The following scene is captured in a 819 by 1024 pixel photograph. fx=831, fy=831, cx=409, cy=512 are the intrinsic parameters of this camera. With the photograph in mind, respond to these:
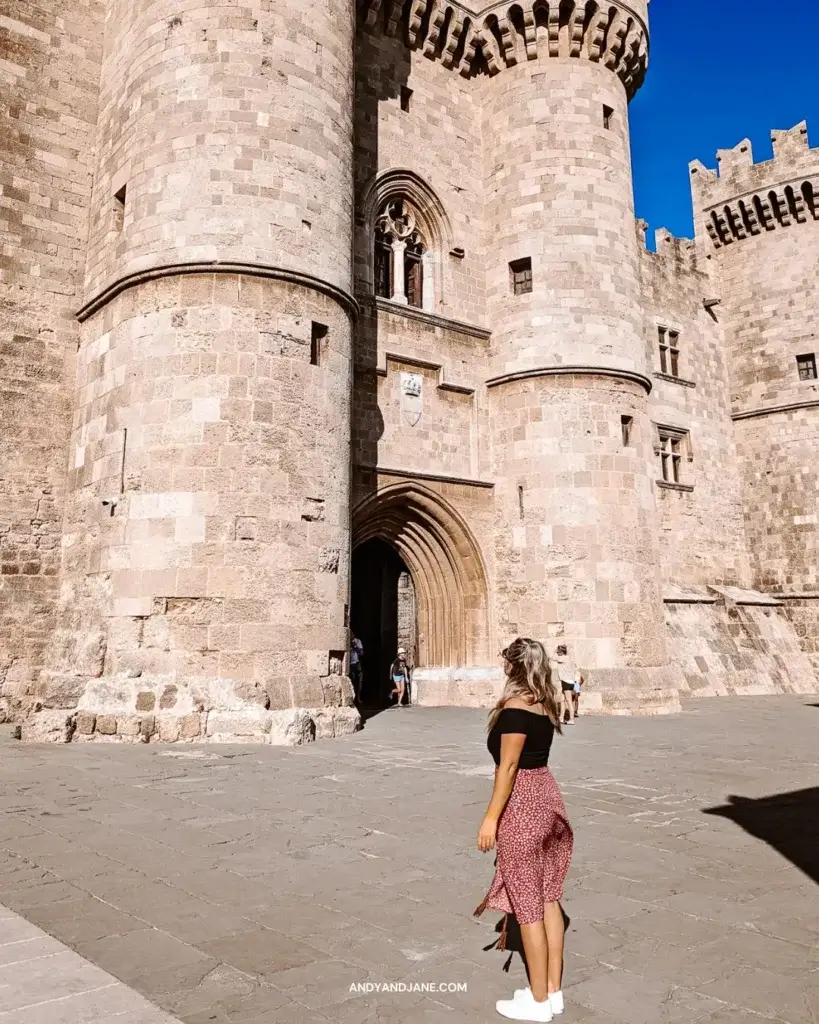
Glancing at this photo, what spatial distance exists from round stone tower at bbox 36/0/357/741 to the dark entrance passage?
780 cm

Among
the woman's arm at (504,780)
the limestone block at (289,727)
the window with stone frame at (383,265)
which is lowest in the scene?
the limestone block at (289,727)

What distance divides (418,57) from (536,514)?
29.2ft

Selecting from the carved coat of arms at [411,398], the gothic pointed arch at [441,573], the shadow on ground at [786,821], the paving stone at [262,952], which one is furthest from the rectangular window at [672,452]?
the paving stone at [262,952]

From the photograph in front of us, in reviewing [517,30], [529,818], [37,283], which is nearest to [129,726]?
[37,283]

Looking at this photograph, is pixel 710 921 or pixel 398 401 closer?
pixel 710 921

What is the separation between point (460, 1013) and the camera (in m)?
2.74

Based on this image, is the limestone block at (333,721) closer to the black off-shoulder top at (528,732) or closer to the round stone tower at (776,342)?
the black off-shoulder top at (528,732)

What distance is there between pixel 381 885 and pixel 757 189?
23.2m

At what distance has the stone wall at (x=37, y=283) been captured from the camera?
11.0m

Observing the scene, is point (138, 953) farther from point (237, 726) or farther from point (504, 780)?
point (237, 726)

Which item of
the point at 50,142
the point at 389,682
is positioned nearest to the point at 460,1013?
the point at 50,142

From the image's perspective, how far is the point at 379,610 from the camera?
18.5 metres

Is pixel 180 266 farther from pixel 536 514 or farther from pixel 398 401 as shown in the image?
pixel 536 514

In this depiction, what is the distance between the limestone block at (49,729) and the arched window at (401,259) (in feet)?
28.6
